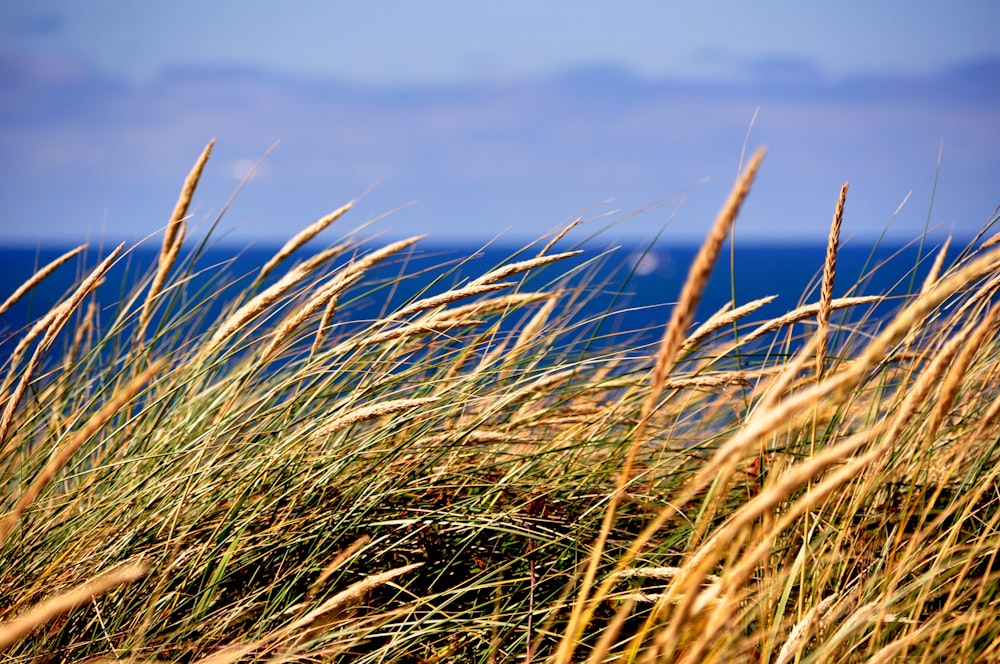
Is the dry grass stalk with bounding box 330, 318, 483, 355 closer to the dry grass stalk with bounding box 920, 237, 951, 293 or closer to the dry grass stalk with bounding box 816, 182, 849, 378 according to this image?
the dry grass stalk with bounding box 816, 182, 849, 378

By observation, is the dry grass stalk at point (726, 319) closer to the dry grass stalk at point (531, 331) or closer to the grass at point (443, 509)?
the grass at point (443, 509)

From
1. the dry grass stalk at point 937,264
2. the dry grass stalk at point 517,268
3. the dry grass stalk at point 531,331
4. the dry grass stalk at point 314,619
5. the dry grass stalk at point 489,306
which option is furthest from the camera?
the dry grass stalk at point 531,331

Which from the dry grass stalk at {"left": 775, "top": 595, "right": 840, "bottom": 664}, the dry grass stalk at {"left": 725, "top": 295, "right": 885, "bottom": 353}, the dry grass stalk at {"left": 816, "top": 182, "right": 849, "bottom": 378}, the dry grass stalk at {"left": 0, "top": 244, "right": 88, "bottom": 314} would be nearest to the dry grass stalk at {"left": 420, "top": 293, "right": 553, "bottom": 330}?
the dry grass stalk at {"left": 725, "top": 295, "right": 885, "bottom": 353}

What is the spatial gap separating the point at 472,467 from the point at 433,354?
47 cm

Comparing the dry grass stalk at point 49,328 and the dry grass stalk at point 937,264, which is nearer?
the dry grass stalk at point 49,328

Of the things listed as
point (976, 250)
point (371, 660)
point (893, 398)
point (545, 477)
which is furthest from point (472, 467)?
point (976, 250)

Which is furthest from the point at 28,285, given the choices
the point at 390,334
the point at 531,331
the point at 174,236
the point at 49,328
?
the point at 531,331

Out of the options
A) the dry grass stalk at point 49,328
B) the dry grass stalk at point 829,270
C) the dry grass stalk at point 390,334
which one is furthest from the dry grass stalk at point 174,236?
the dry grass stalk at point 829,270

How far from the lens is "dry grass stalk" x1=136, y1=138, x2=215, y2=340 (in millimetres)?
2051

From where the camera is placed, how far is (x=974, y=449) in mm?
2119

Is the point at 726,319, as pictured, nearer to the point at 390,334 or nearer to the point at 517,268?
the point at 517,268

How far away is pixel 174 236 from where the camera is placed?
7.19 feet

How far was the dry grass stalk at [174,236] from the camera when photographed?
2051 millimetres

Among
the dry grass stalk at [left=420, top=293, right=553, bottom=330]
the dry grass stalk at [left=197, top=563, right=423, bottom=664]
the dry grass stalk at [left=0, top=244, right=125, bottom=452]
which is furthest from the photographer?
the dry grass stalk at [left=420, top=293, right=553, bottom=330]
